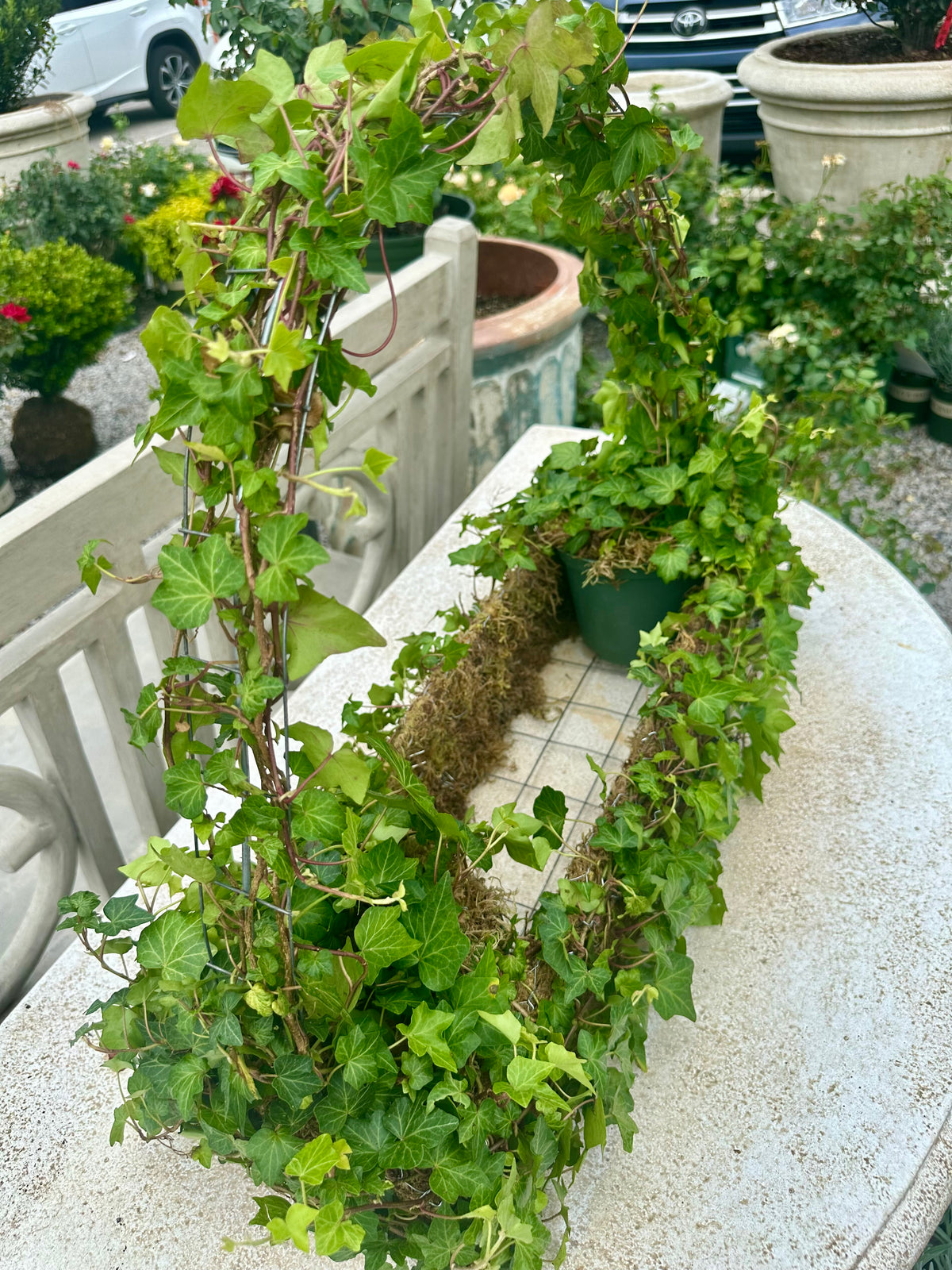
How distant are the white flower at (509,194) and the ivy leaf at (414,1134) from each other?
3.55 m

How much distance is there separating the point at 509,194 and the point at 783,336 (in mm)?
1245

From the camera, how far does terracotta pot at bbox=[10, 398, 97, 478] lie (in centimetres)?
317

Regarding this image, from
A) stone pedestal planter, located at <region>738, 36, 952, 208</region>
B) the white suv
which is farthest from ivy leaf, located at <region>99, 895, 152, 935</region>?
stone pedestal planter, located at <region>738, 36, 952, 208</region>

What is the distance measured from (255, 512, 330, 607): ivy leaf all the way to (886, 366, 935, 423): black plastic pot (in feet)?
11.3

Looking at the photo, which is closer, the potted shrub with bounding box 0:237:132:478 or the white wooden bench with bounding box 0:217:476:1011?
the white wooden bench with bounding box 0:217:476:1011

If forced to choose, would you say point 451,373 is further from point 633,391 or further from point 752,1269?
point 752,1269

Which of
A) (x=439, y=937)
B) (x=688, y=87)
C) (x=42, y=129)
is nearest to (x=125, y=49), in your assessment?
(x=42, y=129)

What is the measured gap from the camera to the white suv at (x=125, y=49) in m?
2.60

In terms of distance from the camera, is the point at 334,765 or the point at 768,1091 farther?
the point at 768,1091

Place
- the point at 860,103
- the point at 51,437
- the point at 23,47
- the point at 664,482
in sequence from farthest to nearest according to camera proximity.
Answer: the point at 860,103, the point at 51,437, the point at 23,47, the point at 664,482

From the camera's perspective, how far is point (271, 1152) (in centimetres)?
74

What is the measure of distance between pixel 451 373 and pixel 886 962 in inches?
57.2

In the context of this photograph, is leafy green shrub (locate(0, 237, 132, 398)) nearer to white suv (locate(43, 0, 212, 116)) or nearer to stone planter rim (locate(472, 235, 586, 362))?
white suv (locate(43, 0, 212, 116))

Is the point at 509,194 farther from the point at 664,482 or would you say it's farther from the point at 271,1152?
the point at 271,1152
